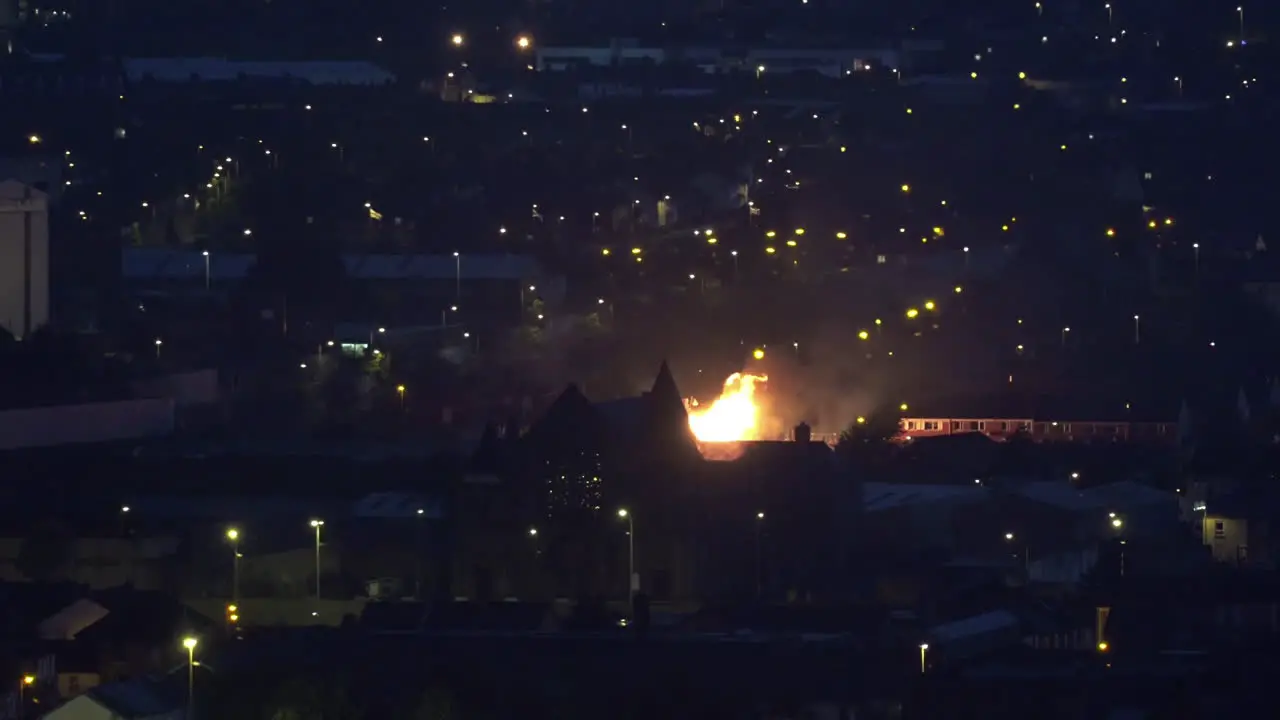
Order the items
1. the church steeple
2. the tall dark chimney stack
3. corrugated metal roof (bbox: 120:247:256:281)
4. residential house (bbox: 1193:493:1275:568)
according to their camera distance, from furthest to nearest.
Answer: corrugated metal roof (bbox: 120:247:256:281) < the tall dark chimney stack < residential house (bbox: 1193:493:1275:568) < the church steeple

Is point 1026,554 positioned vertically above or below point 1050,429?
below

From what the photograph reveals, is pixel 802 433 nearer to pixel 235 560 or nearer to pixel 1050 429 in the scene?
pixel 235 560

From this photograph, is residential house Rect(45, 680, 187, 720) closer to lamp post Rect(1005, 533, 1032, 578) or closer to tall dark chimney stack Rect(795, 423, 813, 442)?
lamp post Rect(1005, 533, 1032, 578)

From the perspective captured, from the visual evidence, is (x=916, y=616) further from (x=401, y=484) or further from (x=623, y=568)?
(x=401, y=484)

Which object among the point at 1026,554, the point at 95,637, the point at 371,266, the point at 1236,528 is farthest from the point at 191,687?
the point at 371,266

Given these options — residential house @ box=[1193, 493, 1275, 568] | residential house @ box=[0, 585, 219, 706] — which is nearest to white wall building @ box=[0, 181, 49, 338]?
residential house @ box=[1193, 493, 1275, 568]

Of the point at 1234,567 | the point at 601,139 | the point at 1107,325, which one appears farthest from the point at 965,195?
the point at 1234,567
